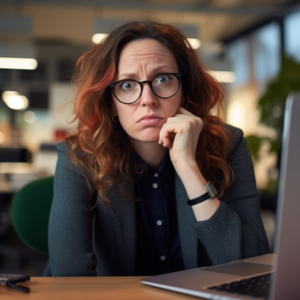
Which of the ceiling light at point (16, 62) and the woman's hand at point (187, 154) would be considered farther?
the ceiling light at point (16, 62)

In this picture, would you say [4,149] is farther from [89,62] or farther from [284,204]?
[284,204]

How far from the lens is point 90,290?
30.4 inches

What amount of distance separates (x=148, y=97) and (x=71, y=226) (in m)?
0.50

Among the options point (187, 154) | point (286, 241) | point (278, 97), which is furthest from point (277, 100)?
point (286, 241)

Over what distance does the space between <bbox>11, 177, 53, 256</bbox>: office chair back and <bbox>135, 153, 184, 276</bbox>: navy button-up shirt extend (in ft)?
1.41

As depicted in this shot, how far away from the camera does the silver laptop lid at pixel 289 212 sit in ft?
1.74

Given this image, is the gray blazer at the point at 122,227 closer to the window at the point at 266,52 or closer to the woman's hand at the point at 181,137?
the woman's hand at the point at 181,137

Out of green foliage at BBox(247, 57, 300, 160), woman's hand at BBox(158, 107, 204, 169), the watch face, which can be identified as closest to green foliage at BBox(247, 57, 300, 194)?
green foliage at BBox(247, 57, 300, 160)

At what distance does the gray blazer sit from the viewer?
1096 mm

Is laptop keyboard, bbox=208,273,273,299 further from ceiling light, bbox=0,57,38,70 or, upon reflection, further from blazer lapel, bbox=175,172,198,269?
ceiling light, bbox=0,57,38,70

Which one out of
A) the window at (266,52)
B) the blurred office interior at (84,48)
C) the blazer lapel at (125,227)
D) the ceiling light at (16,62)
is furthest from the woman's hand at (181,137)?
the window at (266,52)

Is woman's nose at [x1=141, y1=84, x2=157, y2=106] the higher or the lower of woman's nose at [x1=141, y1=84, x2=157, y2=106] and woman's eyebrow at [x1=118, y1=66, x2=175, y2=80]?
the lower

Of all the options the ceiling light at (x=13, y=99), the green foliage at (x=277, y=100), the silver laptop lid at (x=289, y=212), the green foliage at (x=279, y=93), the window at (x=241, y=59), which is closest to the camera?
the silver laptop lid at (x=289, y=212)

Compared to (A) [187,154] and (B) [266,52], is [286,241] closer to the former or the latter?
(A) [187,154]
